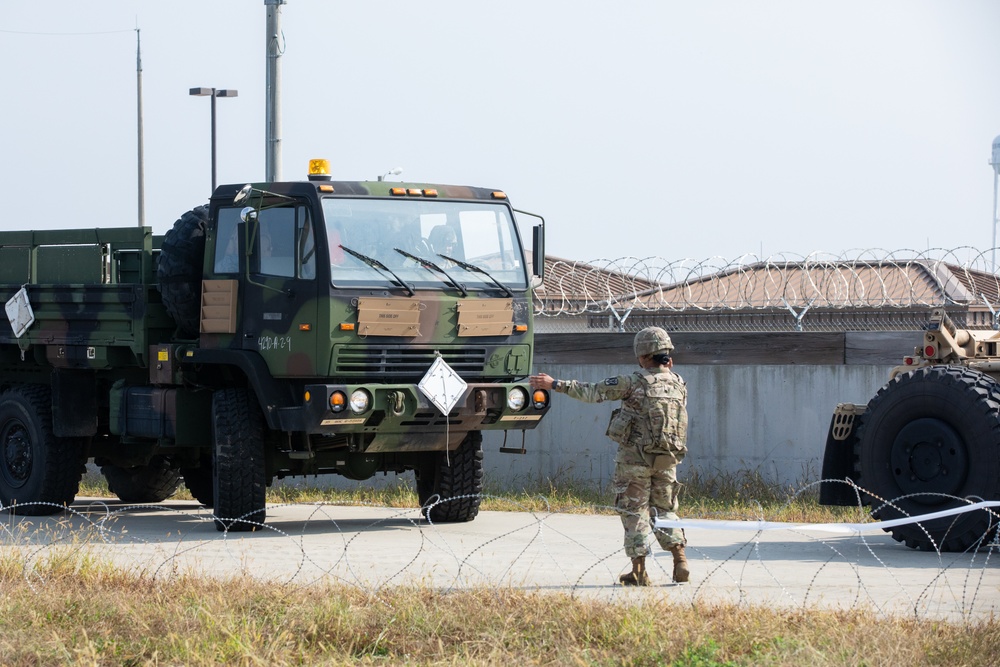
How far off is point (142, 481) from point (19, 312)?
8.09ft

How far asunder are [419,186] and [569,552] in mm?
3317

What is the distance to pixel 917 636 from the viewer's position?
7363 millimetres

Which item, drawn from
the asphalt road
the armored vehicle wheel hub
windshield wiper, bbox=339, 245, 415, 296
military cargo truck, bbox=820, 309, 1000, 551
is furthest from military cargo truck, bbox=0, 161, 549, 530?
the armored vehicle wheel hub

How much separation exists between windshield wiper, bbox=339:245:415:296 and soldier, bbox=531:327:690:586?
2.76 meters

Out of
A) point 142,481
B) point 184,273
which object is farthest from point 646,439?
point 142,481

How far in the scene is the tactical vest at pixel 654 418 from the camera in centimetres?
940

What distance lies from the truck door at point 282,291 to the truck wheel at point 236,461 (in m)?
0.49

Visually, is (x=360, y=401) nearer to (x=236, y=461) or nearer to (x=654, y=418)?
(x=236, y=461)

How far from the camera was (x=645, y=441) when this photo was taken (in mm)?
9414

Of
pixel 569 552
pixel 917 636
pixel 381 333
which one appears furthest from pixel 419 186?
pixel 917 636

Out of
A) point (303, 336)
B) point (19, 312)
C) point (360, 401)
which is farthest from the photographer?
point (19, 312)

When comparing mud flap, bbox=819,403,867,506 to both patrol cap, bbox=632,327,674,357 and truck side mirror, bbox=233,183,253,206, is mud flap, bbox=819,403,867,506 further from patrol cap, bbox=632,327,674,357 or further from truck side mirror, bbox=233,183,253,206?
Result: truck side mirror, bbox=233,183,253,206

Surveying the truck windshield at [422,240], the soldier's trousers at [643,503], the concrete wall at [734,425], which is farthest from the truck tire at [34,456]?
the soldier's trousers at [643,503]

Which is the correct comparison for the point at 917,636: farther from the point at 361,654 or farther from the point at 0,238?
the point at 0,238
